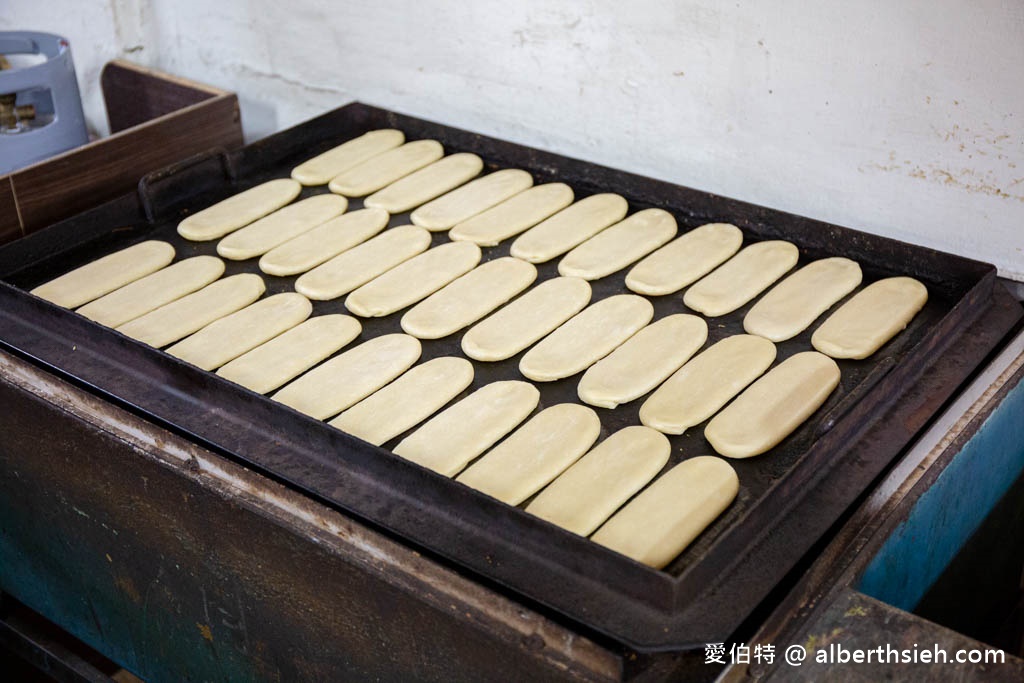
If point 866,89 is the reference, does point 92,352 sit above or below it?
below

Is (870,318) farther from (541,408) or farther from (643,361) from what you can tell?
(541,408)

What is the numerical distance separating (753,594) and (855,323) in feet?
2.23

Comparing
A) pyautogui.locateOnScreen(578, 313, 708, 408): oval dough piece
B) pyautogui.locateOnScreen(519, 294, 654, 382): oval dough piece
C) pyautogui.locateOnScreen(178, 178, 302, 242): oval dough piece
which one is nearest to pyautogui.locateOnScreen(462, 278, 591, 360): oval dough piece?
pyautogui.locateOnScreen(519, 294, 654, 382): oval dough piece

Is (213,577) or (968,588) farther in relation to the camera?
(968,588)

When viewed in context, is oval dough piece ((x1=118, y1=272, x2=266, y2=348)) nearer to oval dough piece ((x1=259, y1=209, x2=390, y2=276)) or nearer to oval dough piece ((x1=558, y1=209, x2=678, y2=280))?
oval dough piece ((x1=259, y1=209, x2=390, y2=276))

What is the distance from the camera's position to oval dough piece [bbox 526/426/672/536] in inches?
55.5

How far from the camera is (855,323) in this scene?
174 cm

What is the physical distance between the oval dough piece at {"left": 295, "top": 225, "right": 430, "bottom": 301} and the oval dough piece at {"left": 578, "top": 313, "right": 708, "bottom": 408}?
20.9 inches

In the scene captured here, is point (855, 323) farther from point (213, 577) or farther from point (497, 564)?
point (213, 577)

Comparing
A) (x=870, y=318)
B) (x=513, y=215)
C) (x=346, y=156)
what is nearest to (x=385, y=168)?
(x=346, y=156)

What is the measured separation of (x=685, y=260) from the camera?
1.96 meters

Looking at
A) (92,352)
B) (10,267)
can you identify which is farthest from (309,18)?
(92,352)

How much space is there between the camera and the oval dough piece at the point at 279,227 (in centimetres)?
209

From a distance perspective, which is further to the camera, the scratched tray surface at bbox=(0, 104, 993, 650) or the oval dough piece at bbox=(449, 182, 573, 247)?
the oval dough piece at bbox=(449, 182, 573, 247)
